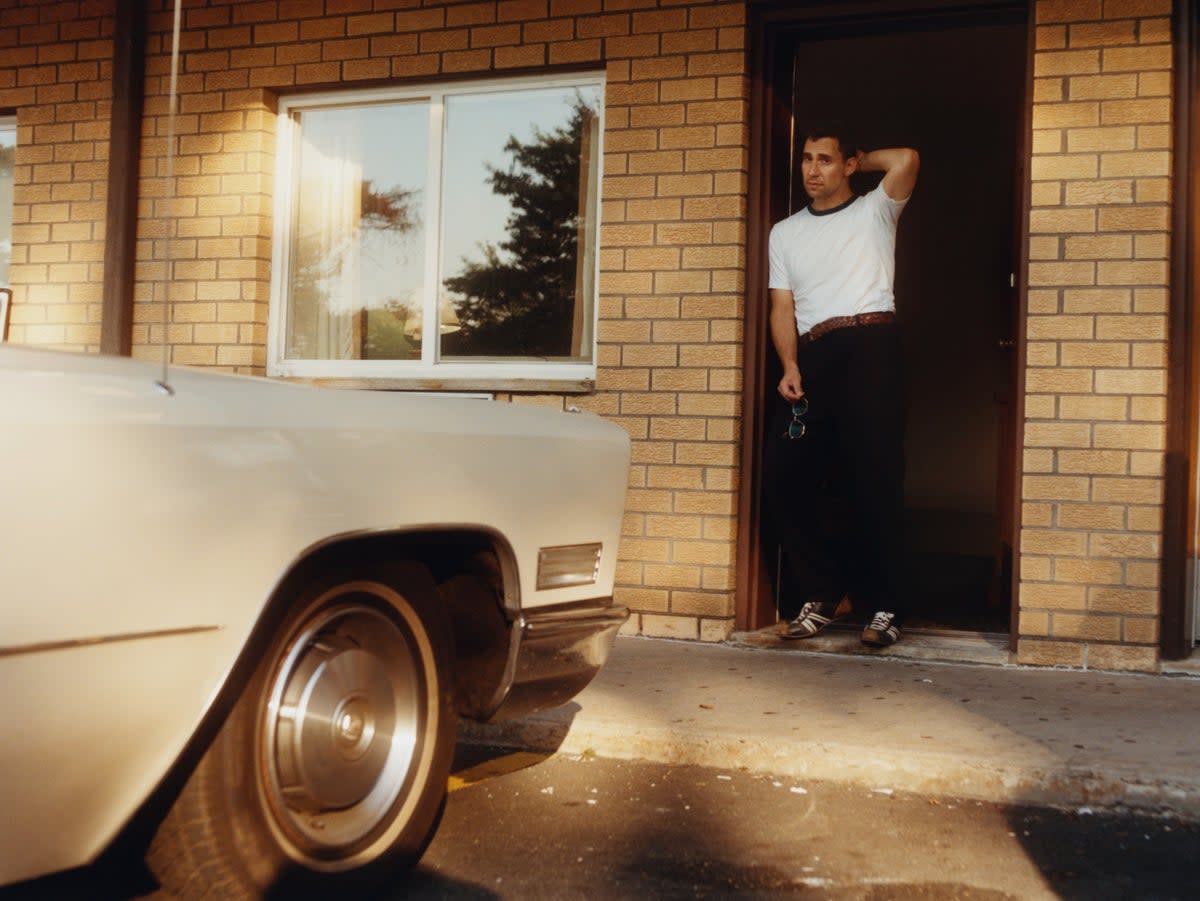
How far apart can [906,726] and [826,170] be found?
269 centimetres

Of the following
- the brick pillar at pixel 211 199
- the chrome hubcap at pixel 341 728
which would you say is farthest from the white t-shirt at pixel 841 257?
the chrome hubcap at pixel 341 728

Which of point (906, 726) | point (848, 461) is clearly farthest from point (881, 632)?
point (906, 726)

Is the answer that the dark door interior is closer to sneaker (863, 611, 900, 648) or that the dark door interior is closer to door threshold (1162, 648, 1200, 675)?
sneaker (863, 611, 900, 648)

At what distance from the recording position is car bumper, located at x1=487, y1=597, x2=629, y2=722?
3.33 metres

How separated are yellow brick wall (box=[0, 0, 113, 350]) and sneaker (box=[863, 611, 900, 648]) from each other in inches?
165

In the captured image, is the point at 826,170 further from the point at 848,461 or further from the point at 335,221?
the point at 335,221

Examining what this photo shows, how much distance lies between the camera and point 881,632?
19.9 ft

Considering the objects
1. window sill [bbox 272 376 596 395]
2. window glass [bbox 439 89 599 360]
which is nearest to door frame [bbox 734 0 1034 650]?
window sill [bbox 272 376 596 395]

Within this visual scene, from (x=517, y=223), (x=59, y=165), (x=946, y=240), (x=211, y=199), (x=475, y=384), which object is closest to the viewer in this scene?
(x=475, y=384)

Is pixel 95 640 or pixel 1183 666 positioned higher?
pixel 95 640

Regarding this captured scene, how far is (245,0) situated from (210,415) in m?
5.36

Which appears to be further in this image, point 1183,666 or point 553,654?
point 1183,666

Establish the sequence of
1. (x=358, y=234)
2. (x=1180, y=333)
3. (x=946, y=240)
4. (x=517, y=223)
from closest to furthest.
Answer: (x=1180, y=333) < (x=517, y=223) < (x=358, y=234) < (x=946, y=240)

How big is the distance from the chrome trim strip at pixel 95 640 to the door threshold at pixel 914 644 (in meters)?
4.04
